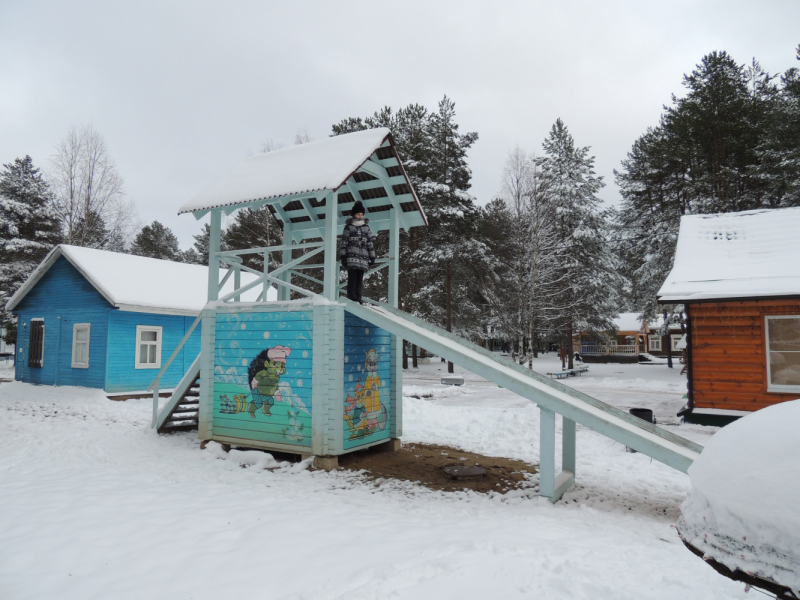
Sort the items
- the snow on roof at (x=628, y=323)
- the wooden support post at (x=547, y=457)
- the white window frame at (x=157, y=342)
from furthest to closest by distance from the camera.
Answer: the snow on roof at (x=628, y=323), the white window frame at (x=157, y=342), the wooden support post at (x=547, y=457)

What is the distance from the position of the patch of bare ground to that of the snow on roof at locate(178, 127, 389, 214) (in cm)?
448

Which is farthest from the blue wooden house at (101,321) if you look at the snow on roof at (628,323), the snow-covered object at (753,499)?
the snow on roof at (628,323)

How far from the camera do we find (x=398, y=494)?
622cm

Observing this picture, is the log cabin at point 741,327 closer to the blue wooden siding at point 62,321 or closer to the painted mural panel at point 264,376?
the painted mural panel at point 264,376

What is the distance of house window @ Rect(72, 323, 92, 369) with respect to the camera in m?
16.6

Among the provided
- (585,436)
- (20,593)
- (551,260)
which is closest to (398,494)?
(20,593)

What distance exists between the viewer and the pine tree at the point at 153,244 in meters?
46.5

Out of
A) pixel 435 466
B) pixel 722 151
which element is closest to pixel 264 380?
pixel 435 466

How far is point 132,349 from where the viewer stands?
16609mm

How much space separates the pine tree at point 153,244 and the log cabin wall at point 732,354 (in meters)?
46.3

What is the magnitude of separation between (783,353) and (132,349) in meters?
19.2

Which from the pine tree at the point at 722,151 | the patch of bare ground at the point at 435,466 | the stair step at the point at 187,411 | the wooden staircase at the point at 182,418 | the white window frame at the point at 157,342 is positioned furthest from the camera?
the pine tree at the point at 722,151

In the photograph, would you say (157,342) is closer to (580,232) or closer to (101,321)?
(101,321)

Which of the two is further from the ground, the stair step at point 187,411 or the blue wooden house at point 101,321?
the blue wooden house at point 101,321
